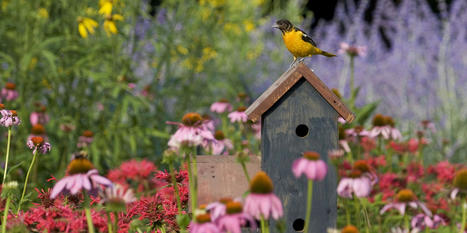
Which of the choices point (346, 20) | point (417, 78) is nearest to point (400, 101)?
point (417, 78)

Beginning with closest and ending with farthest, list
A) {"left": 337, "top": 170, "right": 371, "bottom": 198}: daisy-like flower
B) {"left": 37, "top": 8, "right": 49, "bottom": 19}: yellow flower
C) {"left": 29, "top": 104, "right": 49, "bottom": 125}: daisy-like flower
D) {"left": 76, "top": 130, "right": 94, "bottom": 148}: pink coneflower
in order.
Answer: {"left": 337, "top": 170, "right": 371, "bottom": 198}: daisy-like flower → {"left": 76, "top": 130, "right": 94, "bottom": 148}: pink coneflower → {"left": 29, "top": 104, "right": 49, "bottom": 125}: daisy-like flower → {"left": 37, "top": 8, "right": 49, "bottom": 19}: yellow flower

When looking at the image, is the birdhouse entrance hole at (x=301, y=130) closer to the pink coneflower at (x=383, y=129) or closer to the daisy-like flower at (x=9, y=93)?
the pink coneflower at (x=383, y=129)

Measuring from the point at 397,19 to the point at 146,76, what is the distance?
2473 mm

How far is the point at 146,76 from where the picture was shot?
5.17 meters

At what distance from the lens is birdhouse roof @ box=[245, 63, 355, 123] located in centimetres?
194

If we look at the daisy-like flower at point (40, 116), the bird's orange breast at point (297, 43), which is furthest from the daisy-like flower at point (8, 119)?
the daisy-like flower at point (40, 116)

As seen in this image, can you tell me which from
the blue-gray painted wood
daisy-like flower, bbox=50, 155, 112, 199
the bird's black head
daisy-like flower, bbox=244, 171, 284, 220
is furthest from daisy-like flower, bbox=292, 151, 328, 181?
the bird's black head

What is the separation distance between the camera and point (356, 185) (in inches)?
62.2

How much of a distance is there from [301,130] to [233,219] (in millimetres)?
908

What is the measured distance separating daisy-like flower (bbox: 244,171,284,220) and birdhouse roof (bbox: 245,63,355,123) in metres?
0.70

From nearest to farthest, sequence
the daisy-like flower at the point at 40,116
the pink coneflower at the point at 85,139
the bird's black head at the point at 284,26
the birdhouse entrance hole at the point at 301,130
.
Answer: the birdhouse entrance hole at the point at 301,130 < the bird's black head at the point at 284,26 < the pink coneflower at the point at 85,139 < the daisy-like flower at the point at 40,116

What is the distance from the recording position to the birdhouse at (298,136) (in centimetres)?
195

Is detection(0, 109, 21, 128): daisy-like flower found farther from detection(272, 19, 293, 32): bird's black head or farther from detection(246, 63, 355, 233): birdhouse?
detection(272, 19, 293, 32): bird's black head

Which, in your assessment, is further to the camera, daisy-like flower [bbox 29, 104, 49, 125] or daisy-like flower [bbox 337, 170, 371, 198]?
daisy-like flower [bbox 29, 104, 49, 125]
